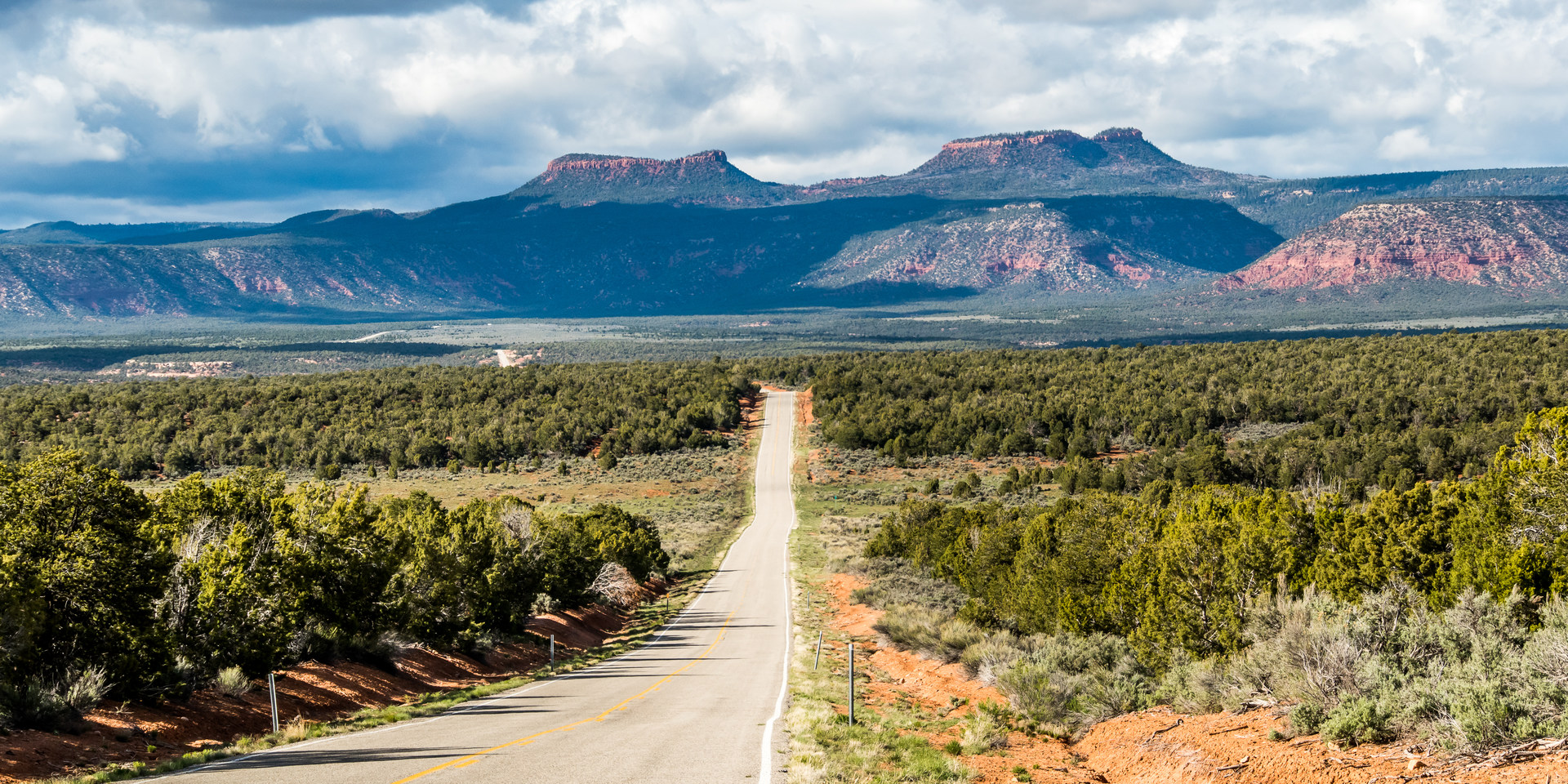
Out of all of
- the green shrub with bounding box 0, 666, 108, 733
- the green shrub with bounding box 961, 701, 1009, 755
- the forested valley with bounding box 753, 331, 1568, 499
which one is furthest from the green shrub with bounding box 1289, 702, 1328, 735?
the forested valley with bounding box 753, 331, 1568, 499

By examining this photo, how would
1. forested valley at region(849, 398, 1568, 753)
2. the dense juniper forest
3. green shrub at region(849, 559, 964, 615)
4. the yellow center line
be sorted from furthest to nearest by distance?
green shrub at region(849, 559, 964, 615), the dense juniper forest, the yellow center line, forested valley at region(849, 398, 1568, 753)

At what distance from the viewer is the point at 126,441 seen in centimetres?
8131

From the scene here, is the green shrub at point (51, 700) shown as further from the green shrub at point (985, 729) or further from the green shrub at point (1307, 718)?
the green shrub at point (1307, 718)

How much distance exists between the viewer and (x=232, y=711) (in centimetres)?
1638

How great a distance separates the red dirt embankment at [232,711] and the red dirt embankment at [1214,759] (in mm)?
9841

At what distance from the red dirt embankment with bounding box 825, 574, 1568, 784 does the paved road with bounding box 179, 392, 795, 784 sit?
11.2 feet

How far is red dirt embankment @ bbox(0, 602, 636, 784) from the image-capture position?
12.9 metres

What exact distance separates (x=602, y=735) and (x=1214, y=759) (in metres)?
8.79

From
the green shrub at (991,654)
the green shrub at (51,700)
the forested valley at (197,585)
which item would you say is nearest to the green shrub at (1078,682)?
the green shrub at (991,654)

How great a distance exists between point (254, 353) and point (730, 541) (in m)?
173

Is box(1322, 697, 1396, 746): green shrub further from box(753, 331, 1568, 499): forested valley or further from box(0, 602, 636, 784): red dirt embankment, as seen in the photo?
box(753, 331, 1568, 499): forested valley

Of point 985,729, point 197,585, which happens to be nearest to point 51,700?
point 197,585

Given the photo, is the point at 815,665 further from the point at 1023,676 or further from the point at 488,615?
the point at 488,615

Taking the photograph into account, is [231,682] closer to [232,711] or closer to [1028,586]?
[232,711]
